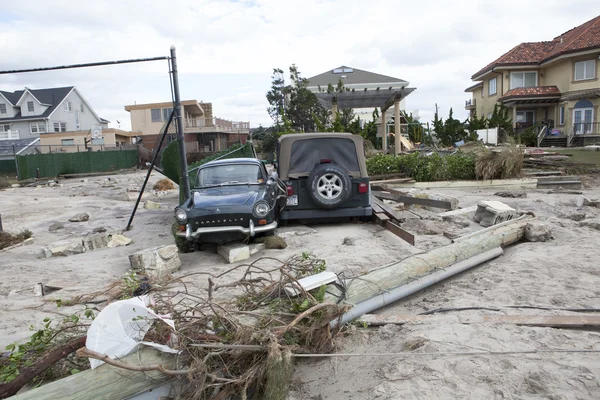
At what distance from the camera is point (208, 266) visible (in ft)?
23.0

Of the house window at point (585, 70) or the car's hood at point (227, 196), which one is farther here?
the house window at point (585, 70)

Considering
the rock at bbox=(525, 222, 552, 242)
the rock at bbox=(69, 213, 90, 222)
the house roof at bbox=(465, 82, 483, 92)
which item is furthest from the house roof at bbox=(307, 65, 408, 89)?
the rock at bbox=(525, 222, 552, 242)

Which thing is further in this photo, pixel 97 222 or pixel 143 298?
pixel 97 222

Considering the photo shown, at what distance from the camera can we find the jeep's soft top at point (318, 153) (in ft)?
30.7

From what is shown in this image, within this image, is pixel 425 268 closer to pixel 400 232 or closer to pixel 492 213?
pixel 400 232

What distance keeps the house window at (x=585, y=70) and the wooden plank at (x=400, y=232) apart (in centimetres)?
3327

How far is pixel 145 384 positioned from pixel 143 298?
2.56 feet

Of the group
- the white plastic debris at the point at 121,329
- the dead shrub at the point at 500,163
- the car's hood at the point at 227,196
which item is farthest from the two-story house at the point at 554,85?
the white plastic debris at the point at 121,329

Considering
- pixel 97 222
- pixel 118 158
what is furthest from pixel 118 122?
pixel 97 222

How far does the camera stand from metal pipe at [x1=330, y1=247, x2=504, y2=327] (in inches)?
175

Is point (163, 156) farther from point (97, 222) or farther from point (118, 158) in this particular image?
point (118, 158)

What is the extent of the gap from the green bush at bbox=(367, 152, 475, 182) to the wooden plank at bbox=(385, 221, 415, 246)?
7.52 meters

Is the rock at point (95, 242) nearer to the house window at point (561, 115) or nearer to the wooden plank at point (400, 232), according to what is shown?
the wooden plank at point (400, 232)

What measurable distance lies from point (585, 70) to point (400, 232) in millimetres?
34331
